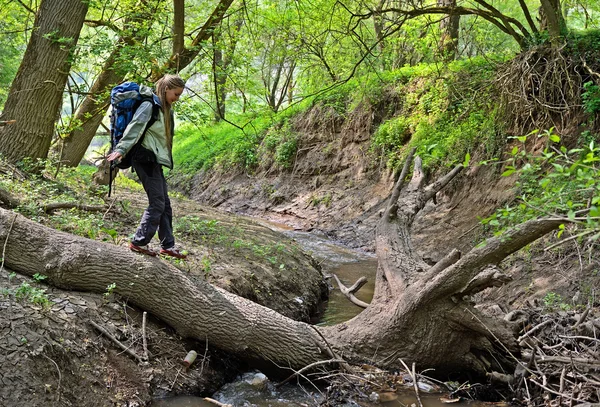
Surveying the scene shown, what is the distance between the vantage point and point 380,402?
167 inches

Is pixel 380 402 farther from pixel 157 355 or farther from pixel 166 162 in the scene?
pixel 166 162

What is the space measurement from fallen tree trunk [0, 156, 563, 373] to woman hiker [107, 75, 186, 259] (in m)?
0.30

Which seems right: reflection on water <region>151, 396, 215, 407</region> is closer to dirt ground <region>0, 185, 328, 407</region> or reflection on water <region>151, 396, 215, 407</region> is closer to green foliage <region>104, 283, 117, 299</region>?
dirt ground <region>0, 185, 328, 407</region>

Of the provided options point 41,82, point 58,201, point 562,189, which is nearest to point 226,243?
point 58,201

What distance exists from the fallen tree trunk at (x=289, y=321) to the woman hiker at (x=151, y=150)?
30 centimetres

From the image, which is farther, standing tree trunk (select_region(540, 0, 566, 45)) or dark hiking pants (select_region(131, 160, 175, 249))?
standing tree trunk (select_region(540, 0, 566, 45))

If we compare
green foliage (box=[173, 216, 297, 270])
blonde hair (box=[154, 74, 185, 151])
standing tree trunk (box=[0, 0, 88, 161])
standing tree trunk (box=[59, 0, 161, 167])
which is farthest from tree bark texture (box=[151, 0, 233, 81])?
blonde hair (box=[154, 74, 185, 151])

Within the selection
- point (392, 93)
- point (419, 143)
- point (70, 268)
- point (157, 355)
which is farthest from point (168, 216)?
point (392, 93)

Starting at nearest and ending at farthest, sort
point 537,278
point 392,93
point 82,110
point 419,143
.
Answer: point 537,278 → point 82,110 → point 419,143 → point 392,93

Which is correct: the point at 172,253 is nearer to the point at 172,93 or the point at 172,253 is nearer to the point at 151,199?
the point at 151,199

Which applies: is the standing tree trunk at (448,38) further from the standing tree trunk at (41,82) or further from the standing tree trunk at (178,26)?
the standing tree trunk at (41,82)

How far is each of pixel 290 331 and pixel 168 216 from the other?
1756 mm

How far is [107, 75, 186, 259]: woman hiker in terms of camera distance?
14.7 feet

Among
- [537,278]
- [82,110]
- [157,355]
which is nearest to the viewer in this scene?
[157,355]
